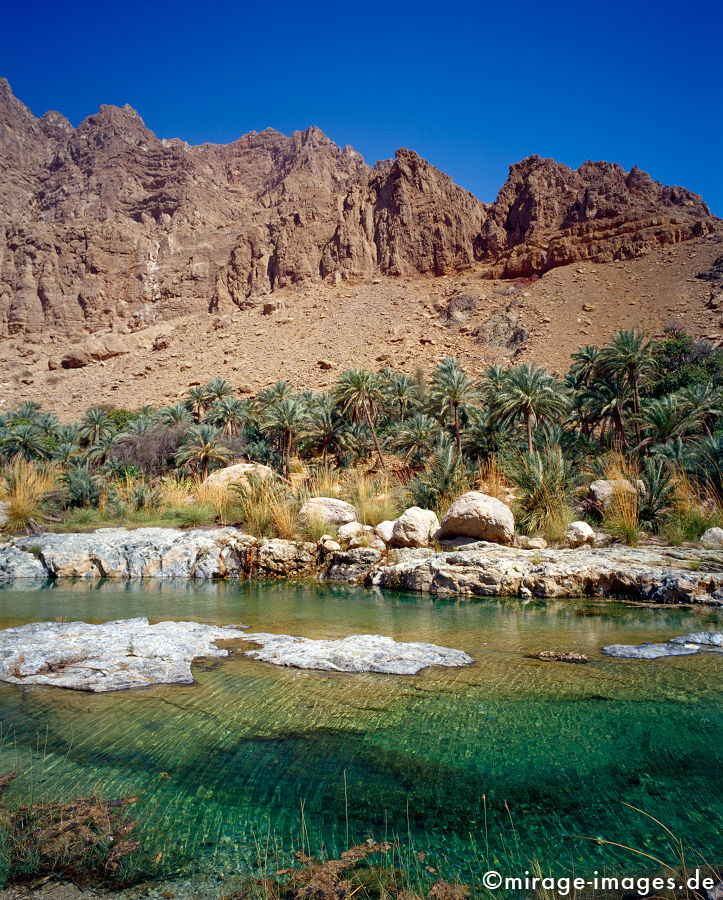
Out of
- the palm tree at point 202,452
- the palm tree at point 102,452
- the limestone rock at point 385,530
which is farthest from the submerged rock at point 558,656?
the palm tree at point 102,452

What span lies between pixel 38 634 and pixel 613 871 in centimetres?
612

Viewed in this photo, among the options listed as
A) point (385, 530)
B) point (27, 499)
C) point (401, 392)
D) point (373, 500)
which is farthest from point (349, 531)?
point (401, 392)

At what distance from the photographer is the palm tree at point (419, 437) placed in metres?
29.3

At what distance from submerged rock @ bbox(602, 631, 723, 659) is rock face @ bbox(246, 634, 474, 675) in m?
1.60

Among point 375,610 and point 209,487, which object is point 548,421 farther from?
point 375,610

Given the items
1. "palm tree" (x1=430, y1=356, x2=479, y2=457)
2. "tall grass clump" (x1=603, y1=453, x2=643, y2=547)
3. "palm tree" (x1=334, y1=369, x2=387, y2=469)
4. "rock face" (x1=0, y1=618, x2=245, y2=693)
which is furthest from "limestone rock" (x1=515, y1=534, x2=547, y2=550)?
"palm tree" (x1=334, y1=369, x2=387, y2=469)

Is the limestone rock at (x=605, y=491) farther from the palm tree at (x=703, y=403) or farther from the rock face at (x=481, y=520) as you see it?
the palm tree at (x=703, y=403)

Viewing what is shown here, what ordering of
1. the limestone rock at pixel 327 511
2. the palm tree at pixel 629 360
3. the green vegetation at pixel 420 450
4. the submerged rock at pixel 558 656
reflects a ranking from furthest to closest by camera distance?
the palm tree at pixel 629 360, the limestone rock at pixel 327 511, the green vegetation at pixel 420 450, the submerged rock at pixel 558 656

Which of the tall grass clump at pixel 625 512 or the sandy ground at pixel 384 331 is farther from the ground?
the sandy ground at pixel 384 331

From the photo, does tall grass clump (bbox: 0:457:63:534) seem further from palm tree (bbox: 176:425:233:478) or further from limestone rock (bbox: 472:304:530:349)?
limestone rock (bbox: 472:304:530:349)

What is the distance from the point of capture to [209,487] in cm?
1889

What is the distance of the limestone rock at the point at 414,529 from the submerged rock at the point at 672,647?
7701mm

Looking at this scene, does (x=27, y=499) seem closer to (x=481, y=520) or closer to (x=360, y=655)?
(x=481, y=520)

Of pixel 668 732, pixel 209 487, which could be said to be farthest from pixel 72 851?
pixel 209 487
